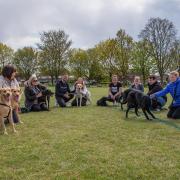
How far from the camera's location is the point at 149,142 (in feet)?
21.9

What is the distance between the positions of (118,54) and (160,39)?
30.9 feet

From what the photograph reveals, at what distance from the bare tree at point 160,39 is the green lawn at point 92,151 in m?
40.7

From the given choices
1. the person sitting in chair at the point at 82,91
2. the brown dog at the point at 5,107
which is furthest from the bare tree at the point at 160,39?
the brown dog at the point at 5,107

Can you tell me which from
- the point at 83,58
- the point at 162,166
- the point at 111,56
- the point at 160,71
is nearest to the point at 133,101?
the point at 162,166

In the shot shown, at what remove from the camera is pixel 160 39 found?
4872 cm

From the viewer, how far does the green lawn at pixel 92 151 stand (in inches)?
186

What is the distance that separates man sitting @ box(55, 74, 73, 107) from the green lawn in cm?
593

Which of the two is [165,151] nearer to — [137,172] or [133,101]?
[137,172]

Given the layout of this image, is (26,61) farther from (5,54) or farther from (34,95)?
(34,95)

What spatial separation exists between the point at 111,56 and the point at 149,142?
5190 centimetres

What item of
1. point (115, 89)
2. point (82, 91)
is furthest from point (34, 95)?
point (115, 89)

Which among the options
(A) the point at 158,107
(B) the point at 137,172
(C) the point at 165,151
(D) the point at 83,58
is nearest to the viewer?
(B) the point at 137,172

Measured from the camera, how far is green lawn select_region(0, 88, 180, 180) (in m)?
4.73

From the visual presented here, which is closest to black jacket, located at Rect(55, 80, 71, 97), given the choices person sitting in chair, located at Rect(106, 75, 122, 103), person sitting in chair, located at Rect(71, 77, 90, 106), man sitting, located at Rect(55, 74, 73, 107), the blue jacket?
man sitting, located at Rect(55, 74, 73, 107)
